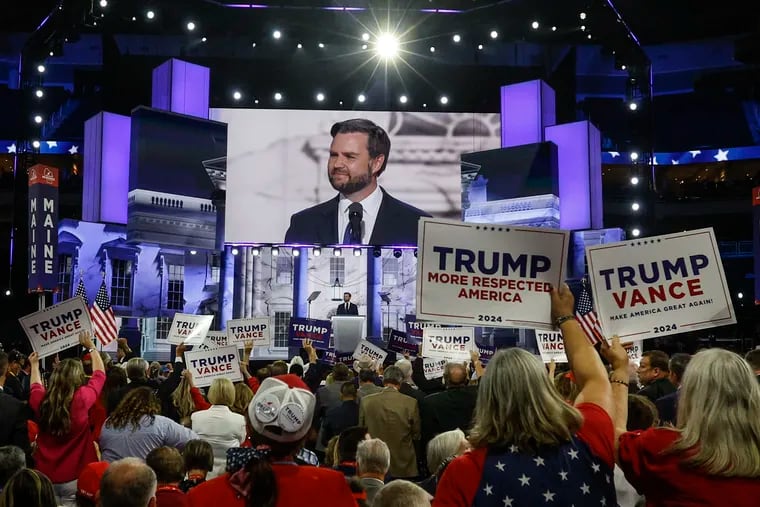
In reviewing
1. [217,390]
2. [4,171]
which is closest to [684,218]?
[4,171]

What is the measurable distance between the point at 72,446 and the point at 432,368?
23.8ft

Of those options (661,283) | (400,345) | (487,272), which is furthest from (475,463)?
(400,345)

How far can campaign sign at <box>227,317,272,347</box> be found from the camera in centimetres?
1345

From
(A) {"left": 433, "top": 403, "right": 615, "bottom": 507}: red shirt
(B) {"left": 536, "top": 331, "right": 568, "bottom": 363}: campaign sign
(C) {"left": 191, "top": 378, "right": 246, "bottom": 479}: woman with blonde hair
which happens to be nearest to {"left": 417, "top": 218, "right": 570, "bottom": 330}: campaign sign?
(A) {"left": 433, "top": 403, "right": 615, "bottom": 507}: red shirt

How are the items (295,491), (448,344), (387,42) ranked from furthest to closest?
(387,42) → (448,344) → (295,491)

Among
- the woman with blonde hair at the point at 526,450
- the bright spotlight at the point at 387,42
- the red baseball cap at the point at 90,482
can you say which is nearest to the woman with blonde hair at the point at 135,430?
the red baseball cap at the point at 90,482

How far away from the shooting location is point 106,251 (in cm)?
2759

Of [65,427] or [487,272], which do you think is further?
[65,427]

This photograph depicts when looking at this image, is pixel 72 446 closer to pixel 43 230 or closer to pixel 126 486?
pixel 126 486

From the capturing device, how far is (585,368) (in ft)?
11.2

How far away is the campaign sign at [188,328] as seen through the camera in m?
14.0

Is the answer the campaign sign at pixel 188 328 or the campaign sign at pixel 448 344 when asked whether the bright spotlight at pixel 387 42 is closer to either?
the campaign sign at pixel 188 328

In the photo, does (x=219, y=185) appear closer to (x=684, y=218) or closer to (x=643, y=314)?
(x=684, y=218)

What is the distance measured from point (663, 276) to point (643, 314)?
0.79 ft
